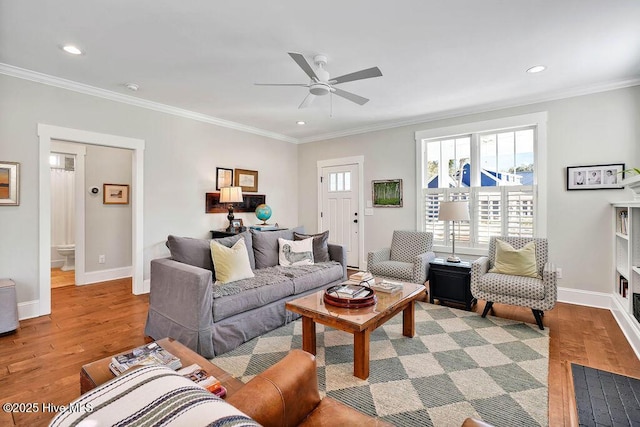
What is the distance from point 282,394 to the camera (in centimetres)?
104

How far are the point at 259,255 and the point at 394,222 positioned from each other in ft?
8.24

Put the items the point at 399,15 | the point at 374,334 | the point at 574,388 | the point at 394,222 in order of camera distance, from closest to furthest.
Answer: the point at 574,388 → the point at 399,15 → the point at 374,334 → the point at 394,222

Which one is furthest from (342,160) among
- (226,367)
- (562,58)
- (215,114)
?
(226,367)

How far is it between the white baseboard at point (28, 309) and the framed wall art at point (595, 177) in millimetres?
6198

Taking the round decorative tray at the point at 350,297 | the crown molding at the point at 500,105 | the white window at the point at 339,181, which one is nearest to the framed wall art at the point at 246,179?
the white window at the point at 339,181

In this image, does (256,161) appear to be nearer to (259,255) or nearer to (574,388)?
(259,255)

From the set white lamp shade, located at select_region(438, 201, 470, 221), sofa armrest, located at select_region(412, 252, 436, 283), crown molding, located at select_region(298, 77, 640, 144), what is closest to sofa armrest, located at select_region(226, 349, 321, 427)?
sofa armrest, located at select_region(412, 252, 436, 283)

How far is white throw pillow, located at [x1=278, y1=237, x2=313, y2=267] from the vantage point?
3.66m

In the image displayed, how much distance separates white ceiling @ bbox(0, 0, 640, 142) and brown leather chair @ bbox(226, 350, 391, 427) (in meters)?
2.26

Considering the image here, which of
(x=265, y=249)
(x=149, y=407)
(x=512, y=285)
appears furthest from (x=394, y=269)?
(x=149, y=407)

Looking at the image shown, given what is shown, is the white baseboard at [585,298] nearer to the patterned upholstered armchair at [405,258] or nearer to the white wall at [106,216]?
the patterned upholstered armchair at [405,258]

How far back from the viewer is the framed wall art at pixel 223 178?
4.93 m

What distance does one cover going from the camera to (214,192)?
16.0 ft

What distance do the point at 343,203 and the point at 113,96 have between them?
3796mm
